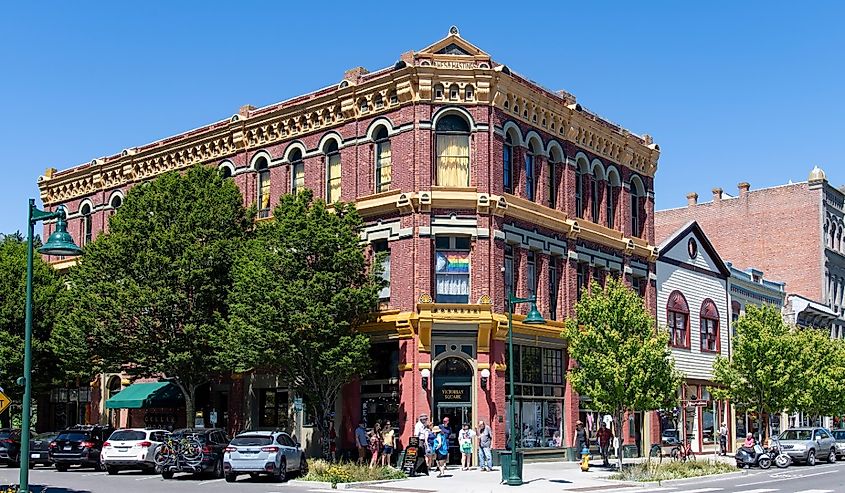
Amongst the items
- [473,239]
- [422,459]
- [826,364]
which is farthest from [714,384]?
[422,459]

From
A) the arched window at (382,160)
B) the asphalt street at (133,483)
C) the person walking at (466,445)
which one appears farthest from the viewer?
the arched window at (382,160)

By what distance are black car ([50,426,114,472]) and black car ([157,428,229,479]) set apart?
4.64 meters

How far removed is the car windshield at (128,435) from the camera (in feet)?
111

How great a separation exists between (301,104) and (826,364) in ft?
97.4

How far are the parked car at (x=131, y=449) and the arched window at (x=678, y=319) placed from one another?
27.0 meters

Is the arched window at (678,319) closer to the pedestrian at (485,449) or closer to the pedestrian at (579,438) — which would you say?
the pedestrian at (579,438)

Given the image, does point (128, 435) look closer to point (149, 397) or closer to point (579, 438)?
point (149, 397)

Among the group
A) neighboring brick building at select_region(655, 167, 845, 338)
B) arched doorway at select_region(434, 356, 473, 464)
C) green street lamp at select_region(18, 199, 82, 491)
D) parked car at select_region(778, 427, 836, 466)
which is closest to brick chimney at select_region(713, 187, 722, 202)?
neighboring brick building at select_region(655, 167, 845, 338)

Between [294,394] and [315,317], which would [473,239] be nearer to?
[315,317]

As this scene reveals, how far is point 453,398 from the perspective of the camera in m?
36.7

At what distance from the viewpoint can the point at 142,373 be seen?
39750 mm

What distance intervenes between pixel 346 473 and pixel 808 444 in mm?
22300

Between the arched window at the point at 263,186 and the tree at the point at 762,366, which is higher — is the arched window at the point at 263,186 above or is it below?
above

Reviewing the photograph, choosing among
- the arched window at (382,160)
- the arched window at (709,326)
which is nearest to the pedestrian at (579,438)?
the arched window at (382,160)
